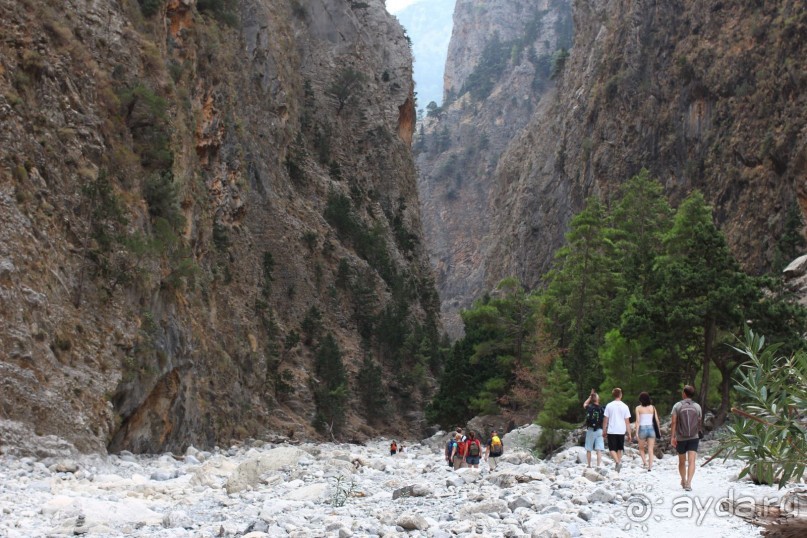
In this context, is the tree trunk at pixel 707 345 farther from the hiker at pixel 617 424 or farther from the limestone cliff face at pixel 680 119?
the limestone cliff face at pixel 680 119

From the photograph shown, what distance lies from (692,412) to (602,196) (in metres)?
63.5

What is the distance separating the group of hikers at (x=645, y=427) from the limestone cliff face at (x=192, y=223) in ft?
35.5

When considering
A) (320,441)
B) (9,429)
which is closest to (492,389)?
(320,441)

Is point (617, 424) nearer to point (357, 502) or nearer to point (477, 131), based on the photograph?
point (357, 502)

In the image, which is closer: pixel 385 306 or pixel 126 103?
pixel 126 103

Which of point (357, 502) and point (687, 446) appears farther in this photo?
point (357, 502)

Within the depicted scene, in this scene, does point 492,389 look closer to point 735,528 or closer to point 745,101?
point 745,101

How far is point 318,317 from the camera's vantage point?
59.1m

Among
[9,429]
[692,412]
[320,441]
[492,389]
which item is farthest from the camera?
[320,441]

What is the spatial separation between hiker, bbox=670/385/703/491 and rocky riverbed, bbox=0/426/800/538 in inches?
14.4

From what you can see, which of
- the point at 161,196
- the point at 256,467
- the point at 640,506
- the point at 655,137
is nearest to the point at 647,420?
the point at 640,506

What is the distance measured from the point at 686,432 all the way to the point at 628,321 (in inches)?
571

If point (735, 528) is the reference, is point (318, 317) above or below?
above

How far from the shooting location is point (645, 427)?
1505 centimetres
